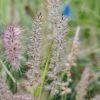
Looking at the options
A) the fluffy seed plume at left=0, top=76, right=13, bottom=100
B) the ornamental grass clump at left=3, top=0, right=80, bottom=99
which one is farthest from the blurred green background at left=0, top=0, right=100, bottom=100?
the fluffy seed plume at left=0, top=76, right=13, bottom=100

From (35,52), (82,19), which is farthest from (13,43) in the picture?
(82,19)

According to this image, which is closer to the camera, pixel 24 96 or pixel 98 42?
pixel 24 96

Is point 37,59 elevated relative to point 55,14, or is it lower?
lower

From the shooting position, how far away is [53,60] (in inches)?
47.7

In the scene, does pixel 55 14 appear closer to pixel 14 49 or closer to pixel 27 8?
pixel 14 49

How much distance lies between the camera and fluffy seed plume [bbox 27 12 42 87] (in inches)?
44.8

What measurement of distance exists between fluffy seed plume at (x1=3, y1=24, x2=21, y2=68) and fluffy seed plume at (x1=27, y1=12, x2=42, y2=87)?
1.4 inches

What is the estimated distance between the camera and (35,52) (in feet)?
3.83

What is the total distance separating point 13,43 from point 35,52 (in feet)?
0.22

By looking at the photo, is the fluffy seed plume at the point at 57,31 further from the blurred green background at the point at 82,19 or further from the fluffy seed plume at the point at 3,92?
the blurred green background at the point at 82,19

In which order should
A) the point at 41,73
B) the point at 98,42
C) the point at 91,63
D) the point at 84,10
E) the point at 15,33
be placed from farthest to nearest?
the point at 84,10 → the point at 98,42 → the point at 91,63 → the point at 41,73 → the point at 15,33

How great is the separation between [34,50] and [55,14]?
110 millimetres

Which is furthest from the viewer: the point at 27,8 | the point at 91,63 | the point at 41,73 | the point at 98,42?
the point at 27,8

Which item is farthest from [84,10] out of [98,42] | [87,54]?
[87,54]
